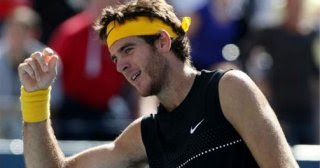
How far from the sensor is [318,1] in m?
8.59

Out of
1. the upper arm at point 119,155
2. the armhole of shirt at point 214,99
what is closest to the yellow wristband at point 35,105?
the upper arm at point 119,155

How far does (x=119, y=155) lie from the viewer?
17.2 feet

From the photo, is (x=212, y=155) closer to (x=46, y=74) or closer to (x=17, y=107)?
(x=46, y=74)

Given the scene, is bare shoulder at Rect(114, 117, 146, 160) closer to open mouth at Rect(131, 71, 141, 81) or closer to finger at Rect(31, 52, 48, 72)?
open mouth at Rect(131, 71, 141, 81)

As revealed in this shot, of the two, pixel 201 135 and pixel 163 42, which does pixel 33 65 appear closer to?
pixel 163 42

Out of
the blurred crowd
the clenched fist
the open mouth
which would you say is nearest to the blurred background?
the blurred crowd

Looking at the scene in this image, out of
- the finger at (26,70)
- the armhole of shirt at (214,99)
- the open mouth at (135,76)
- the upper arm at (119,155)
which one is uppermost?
the finger at (26,70)

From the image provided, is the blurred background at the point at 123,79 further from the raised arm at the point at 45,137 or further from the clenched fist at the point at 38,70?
the clenched fist at the point at 38,70

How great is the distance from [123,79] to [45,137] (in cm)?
289

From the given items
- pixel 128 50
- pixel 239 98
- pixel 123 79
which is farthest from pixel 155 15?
pixel 123 79

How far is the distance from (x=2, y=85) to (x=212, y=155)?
373cm

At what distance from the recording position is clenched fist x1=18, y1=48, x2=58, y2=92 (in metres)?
4.95

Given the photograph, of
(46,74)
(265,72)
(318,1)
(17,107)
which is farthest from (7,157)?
(318,1)

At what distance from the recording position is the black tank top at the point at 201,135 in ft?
15.0
